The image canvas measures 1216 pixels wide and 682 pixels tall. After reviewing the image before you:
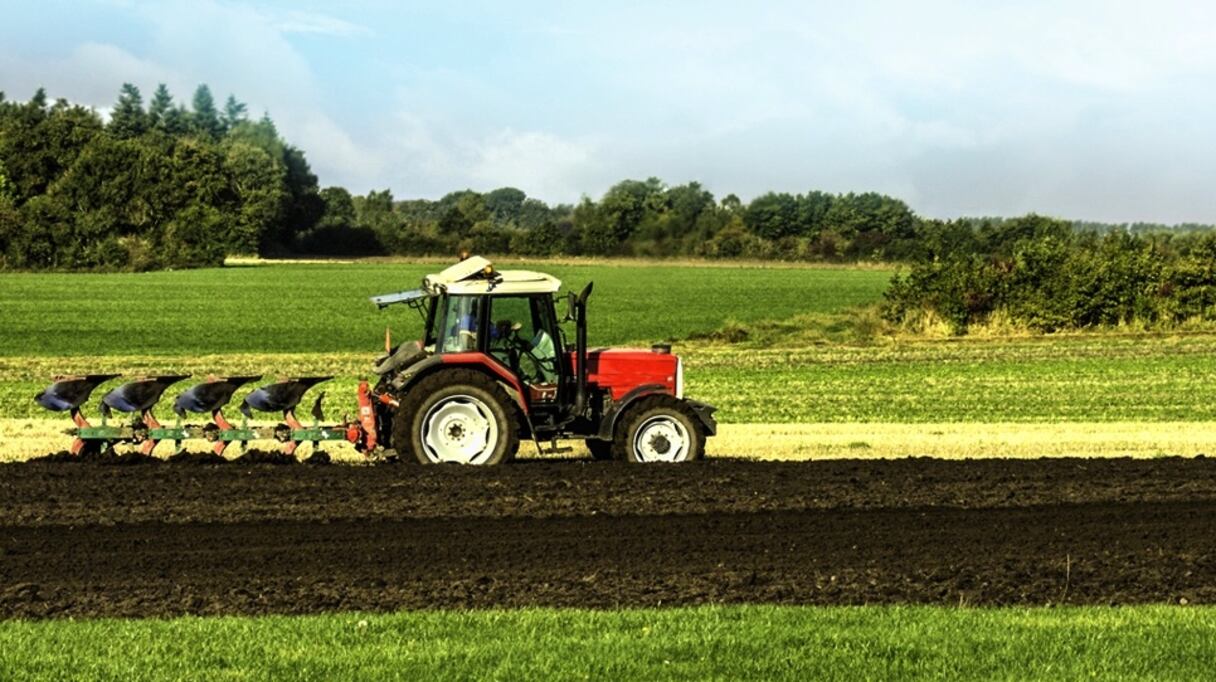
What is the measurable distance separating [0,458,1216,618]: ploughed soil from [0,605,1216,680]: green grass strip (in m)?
0.69

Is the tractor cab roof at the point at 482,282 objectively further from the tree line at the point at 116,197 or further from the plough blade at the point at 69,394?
the tree line at the point at 116,197

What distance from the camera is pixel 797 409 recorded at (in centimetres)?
2484

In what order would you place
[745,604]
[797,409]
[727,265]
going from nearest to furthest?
[745,604]
[797,409]
[727,265]

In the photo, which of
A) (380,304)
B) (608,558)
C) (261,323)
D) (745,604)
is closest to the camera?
(745,604)

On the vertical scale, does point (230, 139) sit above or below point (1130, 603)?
above

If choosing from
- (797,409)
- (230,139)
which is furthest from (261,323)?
(230,139)

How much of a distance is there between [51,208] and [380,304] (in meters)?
73.0

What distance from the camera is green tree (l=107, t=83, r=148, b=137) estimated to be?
382ft

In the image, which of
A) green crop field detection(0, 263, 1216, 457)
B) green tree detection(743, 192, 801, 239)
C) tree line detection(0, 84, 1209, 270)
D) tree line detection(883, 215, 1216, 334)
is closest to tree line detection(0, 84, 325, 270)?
tree line detection(0, 84, 1209, 270)

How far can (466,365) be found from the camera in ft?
49.6

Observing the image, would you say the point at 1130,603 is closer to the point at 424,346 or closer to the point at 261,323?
the point at 424,346

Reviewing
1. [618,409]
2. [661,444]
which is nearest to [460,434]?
[618,409]

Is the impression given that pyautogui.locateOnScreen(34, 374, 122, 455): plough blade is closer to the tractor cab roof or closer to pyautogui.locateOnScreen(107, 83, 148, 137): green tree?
the tractor cab roof

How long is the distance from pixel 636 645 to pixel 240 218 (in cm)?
9223
